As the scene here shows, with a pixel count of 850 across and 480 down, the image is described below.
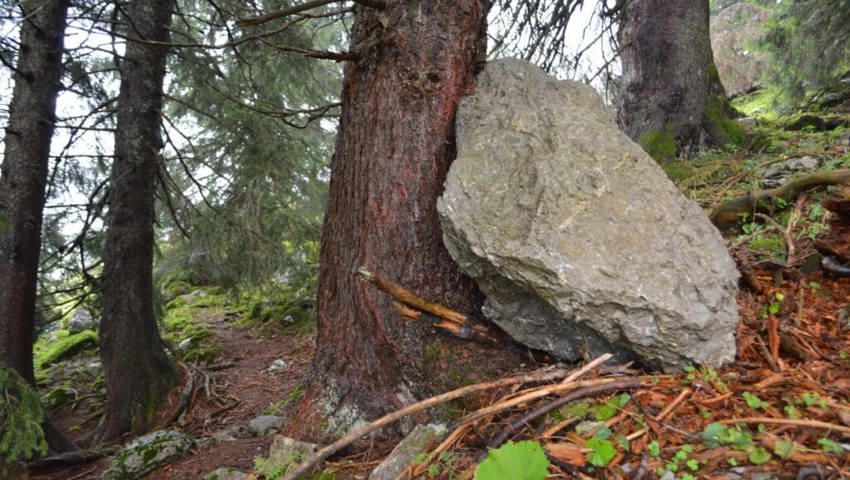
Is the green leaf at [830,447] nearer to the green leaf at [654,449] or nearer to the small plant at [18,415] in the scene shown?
the green leaf at [654,449]

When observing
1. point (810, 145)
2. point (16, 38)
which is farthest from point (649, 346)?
point (16, 38)

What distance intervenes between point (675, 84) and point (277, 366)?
20.5 ft

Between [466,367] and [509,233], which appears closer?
[509,233]

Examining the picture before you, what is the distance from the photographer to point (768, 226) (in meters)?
2.85

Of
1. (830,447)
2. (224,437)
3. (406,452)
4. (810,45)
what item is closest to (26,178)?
(224,437)

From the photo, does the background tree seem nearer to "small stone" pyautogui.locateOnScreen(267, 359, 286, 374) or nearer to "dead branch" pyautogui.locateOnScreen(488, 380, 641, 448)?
"dead branch" pyautogui.locateOnScreen(488, 380, 641, 448)

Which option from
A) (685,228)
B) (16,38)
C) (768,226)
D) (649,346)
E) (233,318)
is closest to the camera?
(649,346)

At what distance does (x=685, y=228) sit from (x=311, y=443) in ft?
6.73

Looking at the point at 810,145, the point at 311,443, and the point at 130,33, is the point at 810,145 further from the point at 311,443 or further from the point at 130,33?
the point at 130,33

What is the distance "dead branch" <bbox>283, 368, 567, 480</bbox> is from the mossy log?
209cm

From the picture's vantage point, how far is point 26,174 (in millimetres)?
4184

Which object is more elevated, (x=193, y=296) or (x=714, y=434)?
(x=714, y=434)

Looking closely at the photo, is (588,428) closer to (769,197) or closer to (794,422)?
(794,422)

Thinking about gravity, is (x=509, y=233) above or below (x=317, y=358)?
above
